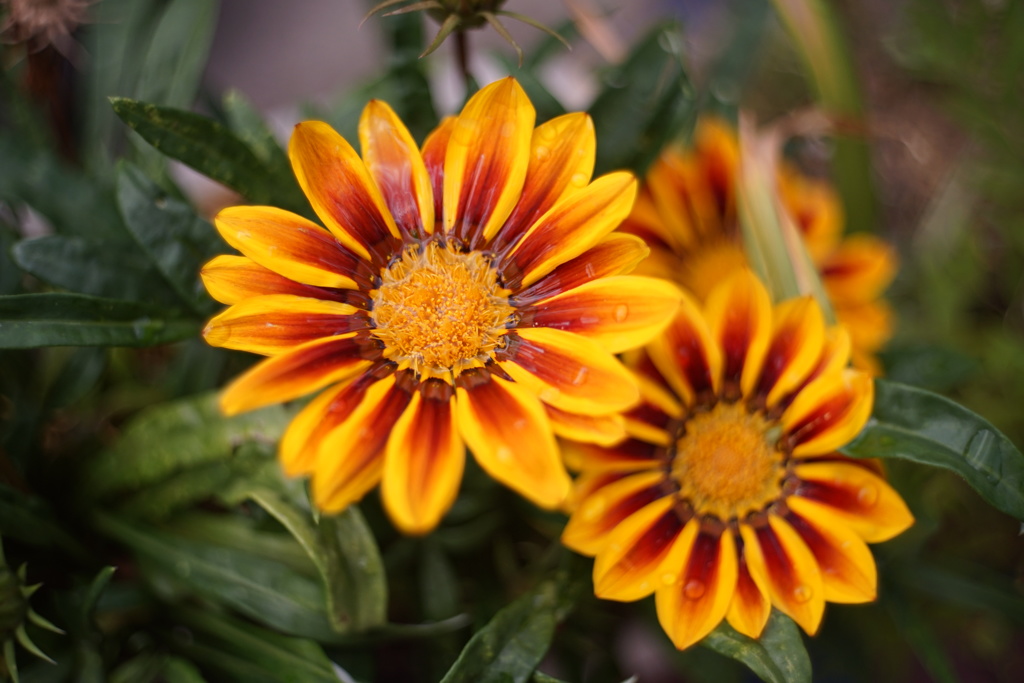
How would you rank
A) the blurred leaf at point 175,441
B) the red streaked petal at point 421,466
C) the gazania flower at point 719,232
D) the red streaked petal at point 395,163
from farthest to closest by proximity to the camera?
1. the gazania flower at point 719,232
2. the blurred leaf at point 175,441
3. the red streaked petal at point 395,163
4. the red streaked petal at point 421,466

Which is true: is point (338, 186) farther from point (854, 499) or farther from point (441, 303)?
point (854, 499)

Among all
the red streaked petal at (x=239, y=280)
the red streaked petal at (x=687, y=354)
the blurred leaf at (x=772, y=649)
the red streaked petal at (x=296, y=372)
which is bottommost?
the blurred leaf at (x=772, y=649)

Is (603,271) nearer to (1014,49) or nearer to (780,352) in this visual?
(780,352)

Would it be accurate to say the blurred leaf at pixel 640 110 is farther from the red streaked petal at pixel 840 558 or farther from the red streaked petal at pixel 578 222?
the red streaked petal at pixel 840 558

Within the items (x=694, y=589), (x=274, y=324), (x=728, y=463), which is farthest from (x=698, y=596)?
(x=274, y=324)

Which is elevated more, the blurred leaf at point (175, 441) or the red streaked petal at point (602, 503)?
the blurred leaf at point (175, 441)

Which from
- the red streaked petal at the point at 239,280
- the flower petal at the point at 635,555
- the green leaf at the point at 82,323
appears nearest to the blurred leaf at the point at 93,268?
the green leaf at the point at 82,323

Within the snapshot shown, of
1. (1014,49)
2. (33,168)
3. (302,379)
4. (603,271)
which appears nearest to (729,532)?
(603,271)
